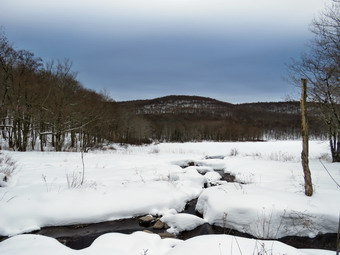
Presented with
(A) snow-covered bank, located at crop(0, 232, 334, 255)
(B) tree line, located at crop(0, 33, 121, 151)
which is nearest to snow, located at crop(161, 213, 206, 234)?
(A) snow-covered bank, located at crop(0, 232, 334, 255)

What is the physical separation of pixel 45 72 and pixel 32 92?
16.4 feet

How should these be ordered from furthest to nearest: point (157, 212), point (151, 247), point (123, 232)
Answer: point (157, 212), point (123, 232), point (151, 247)

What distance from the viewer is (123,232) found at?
17.2 ft

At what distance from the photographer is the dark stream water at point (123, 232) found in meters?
4.71

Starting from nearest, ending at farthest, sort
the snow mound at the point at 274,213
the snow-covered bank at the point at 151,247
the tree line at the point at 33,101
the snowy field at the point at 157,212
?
the snow-covered bank at the point at 151,247 < the snowy field at the point at 157,212 < the snow mound at the point at 274,213 < the tree line at the point at 33,101

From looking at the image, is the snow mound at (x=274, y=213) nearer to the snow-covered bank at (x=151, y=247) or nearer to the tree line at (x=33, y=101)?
the snow-covered bank at (x=151, y=247)

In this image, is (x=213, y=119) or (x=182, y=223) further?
(x=213, y=119)

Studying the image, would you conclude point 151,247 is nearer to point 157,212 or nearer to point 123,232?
point 123,232

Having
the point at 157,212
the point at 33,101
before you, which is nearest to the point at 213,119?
the point at 33,101

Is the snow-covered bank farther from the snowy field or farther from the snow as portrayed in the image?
the snow

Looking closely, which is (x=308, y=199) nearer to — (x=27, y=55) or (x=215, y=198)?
(x=215, y=198)

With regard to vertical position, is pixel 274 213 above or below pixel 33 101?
below

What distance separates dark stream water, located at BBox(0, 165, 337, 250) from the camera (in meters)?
4.71

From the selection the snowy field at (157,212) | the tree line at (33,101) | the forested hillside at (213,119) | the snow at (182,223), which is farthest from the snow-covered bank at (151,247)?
the forested hillside at (213,119)
